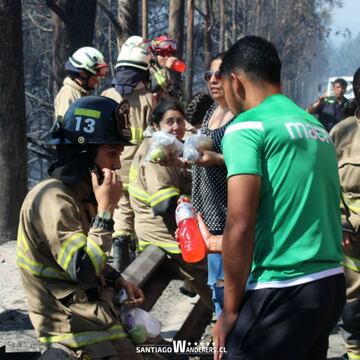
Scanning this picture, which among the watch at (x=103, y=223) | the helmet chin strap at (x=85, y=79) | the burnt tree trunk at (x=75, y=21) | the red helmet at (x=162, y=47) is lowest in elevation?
the watch at (x=103, y=223)

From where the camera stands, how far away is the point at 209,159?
4824 millimetres

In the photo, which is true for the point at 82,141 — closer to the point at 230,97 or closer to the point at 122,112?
the point at 122,112

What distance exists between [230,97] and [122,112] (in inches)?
23.9

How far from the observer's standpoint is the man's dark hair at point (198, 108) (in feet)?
22.2

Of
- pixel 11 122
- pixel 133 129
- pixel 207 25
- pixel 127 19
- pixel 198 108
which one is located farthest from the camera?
pixel 207 25

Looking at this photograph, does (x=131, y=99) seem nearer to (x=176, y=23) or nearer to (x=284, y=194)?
(x=284, y=194)

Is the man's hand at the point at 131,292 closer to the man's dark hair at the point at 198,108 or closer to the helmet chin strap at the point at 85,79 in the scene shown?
the man's dark hair at the point at 198,108

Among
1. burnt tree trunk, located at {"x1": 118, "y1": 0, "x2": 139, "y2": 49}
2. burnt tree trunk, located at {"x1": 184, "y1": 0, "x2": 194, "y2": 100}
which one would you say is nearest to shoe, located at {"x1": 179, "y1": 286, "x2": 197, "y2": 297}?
burnt tree trunk, located at {"x1": 118, "y1": 0, "x2": 139, "y2": 49}

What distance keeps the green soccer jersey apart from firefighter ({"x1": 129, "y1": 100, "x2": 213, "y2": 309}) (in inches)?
91.3

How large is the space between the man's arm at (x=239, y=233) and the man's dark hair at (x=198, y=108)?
11.9ft

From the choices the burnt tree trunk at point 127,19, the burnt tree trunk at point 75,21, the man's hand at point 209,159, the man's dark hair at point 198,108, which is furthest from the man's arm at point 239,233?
the burnt tree trunk at point 127,19

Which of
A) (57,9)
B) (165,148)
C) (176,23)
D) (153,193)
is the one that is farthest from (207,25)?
(165,148)

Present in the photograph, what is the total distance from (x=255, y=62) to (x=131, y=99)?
196 inches

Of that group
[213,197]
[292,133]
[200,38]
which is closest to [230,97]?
[292,133]
